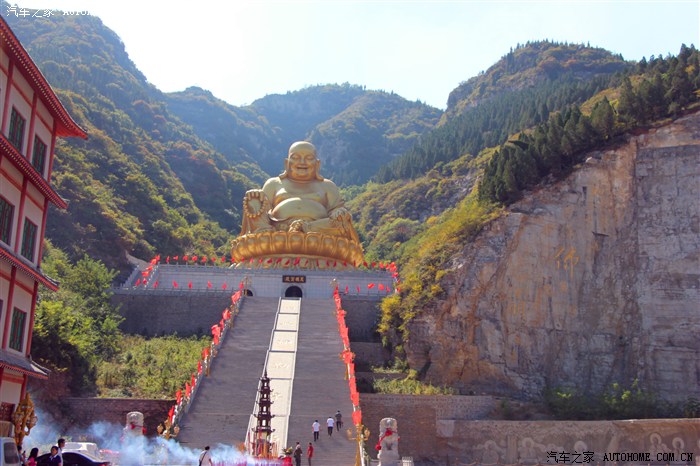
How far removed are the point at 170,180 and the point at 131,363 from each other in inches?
1552

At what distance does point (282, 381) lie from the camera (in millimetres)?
22531

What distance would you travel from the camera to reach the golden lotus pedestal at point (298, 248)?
33.3m

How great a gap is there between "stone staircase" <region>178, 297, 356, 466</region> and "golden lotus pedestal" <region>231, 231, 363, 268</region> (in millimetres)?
4134

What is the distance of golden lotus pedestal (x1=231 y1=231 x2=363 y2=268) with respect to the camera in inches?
1310

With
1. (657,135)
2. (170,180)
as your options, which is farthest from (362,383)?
(170,180)

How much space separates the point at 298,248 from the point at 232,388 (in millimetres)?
11971

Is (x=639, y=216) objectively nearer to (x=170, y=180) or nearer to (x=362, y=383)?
(x=362, y=383)

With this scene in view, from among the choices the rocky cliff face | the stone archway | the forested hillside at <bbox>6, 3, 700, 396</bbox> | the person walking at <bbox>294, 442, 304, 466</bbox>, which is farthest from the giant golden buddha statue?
the person walking at <bbox>294, 442, 304, 466</bbox>

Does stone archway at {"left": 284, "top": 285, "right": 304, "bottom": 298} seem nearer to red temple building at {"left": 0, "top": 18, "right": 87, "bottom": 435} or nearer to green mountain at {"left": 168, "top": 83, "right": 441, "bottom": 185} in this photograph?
red temple building at {"left": 0, "top": 18, "right": 87, "bottom": 435}

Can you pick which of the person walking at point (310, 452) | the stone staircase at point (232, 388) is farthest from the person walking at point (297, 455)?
the stone staircase at point (232, 388)

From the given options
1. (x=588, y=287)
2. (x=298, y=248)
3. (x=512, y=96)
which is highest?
(x=512, y=96)

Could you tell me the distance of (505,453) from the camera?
23078mm

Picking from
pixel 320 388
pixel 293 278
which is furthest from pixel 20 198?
pixel 293 278

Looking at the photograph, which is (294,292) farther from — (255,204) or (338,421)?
(338,421)
